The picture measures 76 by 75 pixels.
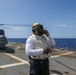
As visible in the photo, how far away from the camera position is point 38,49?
196 inches

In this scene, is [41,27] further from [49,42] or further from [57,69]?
[57,69]

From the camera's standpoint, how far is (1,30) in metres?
21.7

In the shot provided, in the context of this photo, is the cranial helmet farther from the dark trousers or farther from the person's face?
the dark trousers

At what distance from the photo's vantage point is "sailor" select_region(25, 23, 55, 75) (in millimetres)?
4969

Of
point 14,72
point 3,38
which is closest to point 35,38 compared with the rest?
point 14,72

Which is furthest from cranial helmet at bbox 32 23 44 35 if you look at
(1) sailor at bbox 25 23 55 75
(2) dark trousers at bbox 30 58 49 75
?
(2) dark trousers at bbox 30 58 49 75

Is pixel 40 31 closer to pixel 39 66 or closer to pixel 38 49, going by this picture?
pixel 38 49

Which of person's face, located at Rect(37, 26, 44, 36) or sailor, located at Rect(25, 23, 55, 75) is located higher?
person's face, located at Rect(37, 26, 44, 36)

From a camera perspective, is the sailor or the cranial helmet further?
the cranial helmet

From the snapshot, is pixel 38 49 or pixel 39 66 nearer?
pixel 38 49

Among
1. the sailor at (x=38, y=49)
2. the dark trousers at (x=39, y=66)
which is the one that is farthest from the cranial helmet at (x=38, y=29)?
the dark trousers at (x=39, y=66)

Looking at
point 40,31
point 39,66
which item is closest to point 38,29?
point 40,31

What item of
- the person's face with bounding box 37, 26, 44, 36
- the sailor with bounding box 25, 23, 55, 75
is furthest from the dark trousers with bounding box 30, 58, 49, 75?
the person's face with bounding box 37, 26, 44, 36

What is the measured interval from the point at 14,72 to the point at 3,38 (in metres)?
10.2
